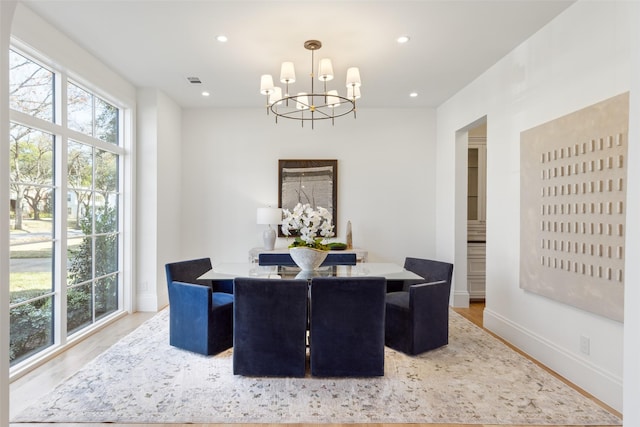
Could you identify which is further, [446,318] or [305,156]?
[305,156]

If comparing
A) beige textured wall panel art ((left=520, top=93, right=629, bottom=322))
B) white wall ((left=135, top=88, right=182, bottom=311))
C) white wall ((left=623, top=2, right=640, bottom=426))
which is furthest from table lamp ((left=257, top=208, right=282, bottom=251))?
white wall ((left=623, top=2, right=640, bottom=426))

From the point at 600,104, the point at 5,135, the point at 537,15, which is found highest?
the point at 537,15

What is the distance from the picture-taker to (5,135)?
4.25 feet

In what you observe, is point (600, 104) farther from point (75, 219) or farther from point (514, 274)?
point (75, 219)

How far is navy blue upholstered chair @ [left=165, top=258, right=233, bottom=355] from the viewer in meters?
3.04

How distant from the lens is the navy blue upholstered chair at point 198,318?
120 inches

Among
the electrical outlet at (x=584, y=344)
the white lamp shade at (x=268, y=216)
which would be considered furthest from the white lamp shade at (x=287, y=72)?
the electrical outlet at (x=584, y=344)

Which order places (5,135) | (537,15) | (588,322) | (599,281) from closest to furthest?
(5,135), (599,281), (588,322), (537,15)

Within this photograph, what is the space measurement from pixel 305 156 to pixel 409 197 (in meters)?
1.63

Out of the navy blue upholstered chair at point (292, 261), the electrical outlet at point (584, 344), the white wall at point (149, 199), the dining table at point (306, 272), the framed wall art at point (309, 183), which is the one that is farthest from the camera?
the framed wall art at point (309, 183)

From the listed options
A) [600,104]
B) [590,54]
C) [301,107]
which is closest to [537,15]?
[590,54]

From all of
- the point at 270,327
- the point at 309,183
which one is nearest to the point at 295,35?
the point at 270,327

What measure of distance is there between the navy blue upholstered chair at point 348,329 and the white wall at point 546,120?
1.38 metres

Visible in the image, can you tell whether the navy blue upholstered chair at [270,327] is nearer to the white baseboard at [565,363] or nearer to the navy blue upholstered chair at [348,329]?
the navy blue upholstered chair at [348,329]
